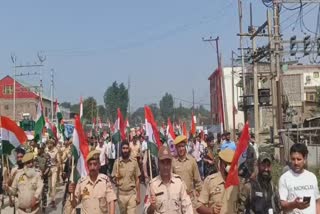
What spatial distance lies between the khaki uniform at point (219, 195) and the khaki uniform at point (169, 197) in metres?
0.33

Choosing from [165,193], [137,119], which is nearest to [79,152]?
[165,193]

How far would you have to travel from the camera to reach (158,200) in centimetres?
561

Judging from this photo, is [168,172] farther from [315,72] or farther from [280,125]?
[315,72]

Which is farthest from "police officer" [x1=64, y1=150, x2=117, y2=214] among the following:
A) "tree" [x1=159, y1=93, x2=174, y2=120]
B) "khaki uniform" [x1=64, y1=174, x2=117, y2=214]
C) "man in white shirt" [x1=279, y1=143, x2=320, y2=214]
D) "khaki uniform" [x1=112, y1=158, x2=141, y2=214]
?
"tree" [x1=159, y1=93, x2=174, y2=120]

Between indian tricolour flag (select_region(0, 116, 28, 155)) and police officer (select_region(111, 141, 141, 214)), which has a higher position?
indian tricolour flag (select_region(0, 116, 28, 155))

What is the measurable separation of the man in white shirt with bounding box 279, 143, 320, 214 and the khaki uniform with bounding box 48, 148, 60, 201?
10.3 m

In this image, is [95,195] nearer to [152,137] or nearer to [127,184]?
[127,184]

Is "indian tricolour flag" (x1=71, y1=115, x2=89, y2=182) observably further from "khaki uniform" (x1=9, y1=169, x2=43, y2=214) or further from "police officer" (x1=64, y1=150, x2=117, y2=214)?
"police officer" (x1=64, y1=150, x2=117, y2=214)

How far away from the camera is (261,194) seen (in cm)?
548

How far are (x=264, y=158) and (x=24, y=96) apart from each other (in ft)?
294

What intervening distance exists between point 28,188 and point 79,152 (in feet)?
3.18

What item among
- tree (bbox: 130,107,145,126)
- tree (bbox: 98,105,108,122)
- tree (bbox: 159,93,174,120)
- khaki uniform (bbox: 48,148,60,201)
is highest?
tree (bbox: 159,93,174,120)

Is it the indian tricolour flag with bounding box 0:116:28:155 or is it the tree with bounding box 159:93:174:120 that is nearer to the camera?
the indian tricolour flag with bounding box 0:116:28:155

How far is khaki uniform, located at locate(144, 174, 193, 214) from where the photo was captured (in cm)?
561
